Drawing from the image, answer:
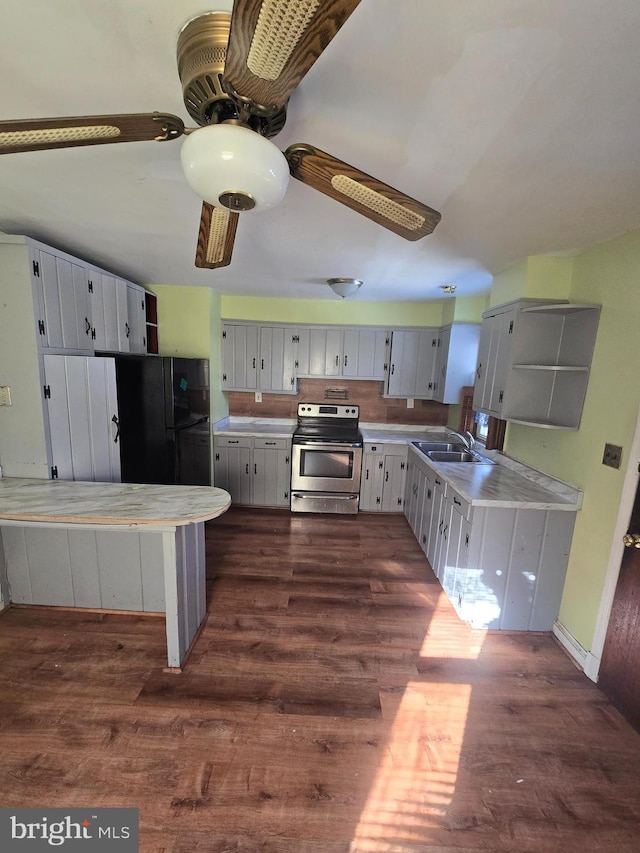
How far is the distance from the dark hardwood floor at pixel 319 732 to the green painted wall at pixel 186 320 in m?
2.44

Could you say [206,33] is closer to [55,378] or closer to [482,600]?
[55,378]

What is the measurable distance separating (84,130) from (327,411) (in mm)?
3412

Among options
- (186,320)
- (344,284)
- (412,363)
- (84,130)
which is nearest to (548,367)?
(344,284)

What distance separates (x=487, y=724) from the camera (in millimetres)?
1600

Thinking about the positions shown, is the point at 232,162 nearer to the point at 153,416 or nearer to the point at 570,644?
the point at 153,416

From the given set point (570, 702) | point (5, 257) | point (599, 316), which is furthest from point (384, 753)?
point (5, 257)

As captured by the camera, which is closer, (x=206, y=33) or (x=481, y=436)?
(x=206, y=33)

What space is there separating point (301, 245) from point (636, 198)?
166 cm

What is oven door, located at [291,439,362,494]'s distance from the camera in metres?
3.63

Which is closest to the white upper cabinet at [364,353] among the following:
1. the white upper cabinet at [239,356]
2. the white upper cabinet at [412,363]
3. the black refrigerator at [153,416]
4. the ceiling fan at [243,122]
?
the white upper cabinet at [412,363]

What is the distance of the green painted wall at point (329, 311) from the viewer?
12.8ft

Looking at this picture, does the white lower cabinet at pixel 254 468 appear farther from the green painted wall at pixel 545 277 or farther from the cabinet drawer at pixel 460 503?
the green painted wall at pixel 545 277

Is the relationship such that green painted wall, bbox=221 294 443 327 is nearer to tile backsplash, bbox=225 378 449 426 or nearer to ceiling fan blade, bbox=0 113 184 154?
tile backsplash, bbox=225 378 449 426

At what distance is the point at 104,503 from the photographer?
176 cm
